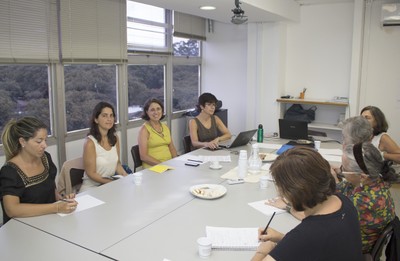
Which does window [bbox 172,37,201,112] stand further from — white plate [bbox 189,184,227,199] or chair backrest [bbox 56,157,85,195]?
white plate [bbox 189,184,227,199]

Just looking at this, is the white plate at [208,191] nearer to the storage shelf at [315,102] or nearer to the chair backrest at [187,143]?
the chair backrest at [187,143]

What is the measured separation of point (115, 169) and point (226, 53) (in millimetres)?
3937

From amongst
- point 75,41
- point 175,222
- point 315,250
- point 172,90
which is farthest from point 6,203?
point 172,90

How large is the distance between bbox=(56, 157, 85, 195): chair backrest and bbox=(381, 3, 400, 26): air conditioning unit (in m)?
4.40

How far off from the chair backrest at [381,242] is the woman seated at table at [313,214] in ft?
1.57

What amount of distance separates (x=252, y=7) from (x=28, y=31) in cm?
246

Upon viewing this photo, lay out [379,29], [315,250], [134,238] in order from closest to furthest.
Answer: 1. [315,250]
2. [134,238]
3. [379,29]

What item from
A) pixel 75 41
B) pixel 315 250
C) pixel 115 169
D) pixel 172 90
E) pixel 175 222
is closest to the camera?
pixel 315 250

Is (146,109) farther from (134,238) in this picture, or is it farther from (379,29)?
(379,29)

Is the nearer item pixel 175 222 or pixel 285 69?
pixel 175 222

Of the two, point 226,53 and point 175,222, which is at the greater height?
point 226,53

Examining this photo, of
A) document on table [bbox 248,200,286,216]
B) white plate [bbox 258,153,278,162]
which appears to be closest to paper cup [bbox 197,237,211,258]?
document on table [bbox 248,200,286,216]

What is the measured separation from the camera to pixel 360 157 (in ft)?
6.15

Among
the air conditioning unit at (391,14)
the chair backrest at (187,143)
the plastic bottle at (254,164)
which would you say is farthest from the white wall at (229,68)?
the plastic bottle at (254,164)
